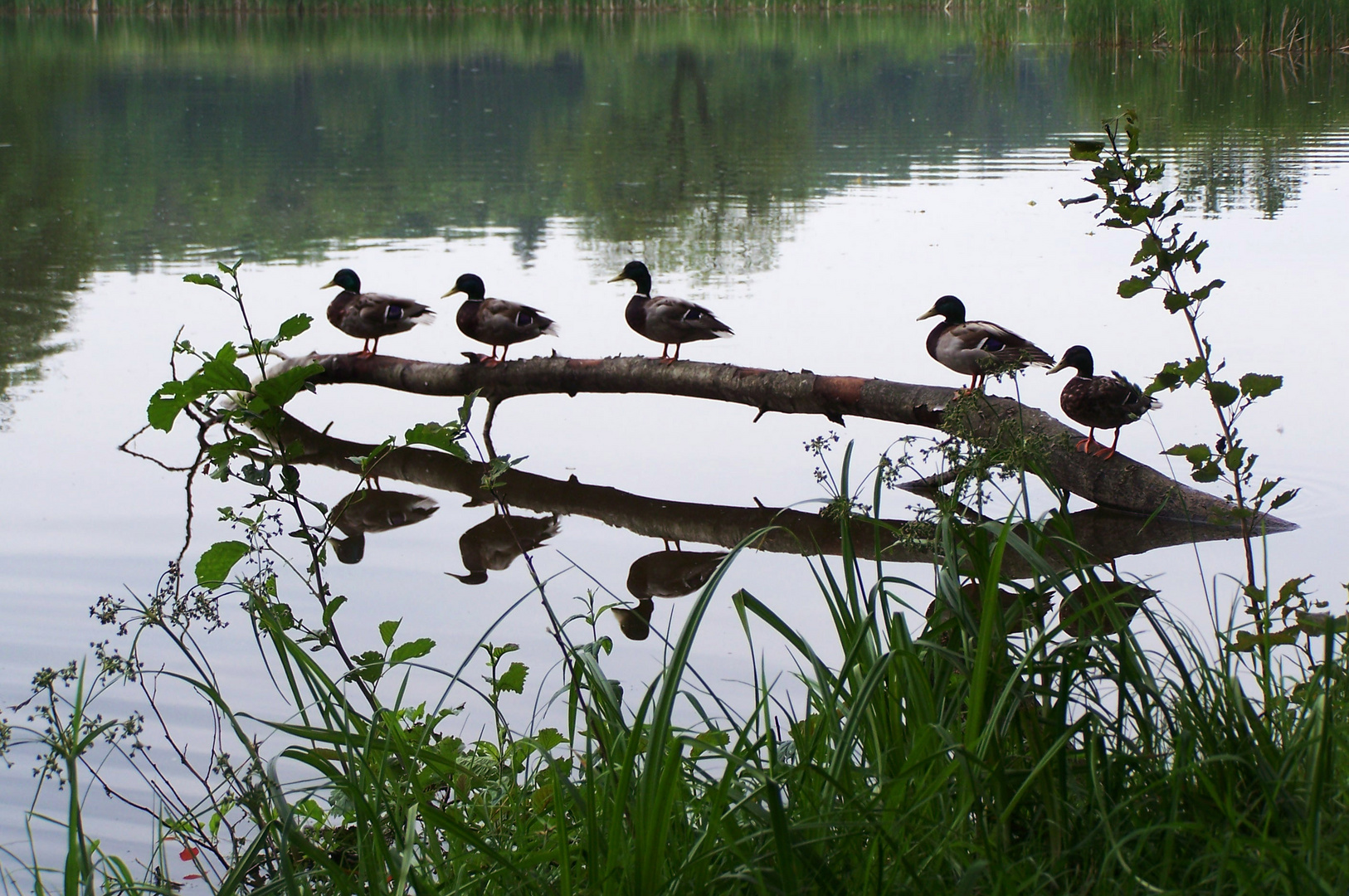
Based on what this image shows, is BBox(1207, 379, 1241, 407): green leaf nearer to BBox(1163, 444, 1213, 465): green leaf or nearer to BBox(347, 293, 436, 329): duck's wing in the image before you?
BBox(1163, 444, 1213, 465): green leaf

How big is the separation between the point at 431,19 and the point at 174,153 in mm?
36720

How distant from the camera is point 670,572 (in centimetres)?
549

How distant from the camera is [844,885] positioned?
2355mm

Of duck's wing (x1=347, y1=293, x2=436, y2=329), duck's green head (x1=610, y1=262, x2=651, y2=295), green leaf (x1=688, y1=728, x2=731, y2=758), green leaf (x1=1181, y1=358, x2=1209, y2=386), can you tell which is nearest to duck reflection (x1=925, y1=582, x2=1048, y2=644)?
green leaf (x1=688, y1=728, x2=731, y2=758)

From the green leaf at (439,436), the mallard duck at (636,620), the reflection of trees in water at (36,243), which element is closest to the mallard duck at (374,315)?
the reflection of trees in water at (36,243)

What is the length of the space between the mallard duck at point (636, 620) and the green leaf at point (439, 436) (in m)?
Answer: 1.68

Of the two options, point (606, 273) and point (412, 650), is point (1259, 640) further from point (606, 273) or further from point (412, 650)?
point (606, 273)

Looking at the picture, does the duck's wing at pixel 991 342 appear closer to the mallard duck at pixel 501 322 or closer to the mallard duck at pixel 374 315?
the mallard duck at pixel 501 322

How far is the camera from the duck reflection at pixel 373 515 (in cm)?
582

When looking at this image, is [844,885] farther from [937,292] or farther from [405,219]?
[405,219]

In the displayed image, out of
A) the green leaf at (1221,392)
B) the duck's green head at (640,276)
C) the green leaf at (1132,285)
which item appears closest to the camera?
the green leaf at (1221,392)

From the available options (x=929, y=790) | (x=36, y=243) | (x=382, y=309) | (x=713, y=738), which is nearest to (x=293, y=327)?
(x=713, y=738)

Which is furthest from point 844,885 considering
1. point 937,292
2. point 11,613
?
point 937,292

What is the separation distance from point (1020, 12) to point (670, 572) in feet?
142
